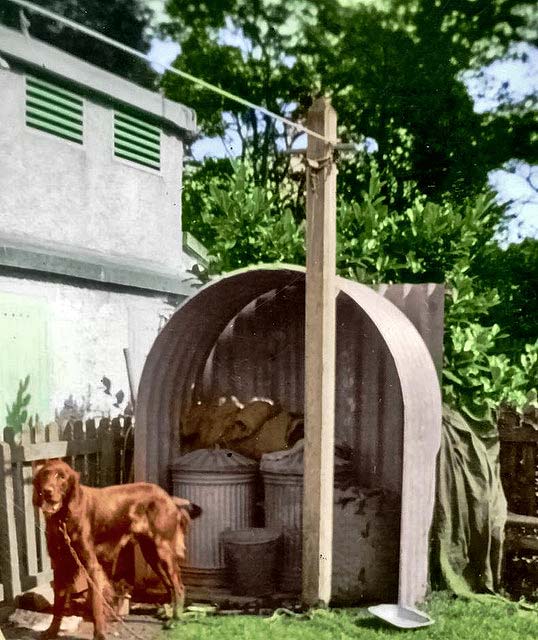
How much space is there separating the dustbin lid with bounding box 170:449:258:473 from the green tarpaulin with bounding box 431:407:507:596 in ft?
5.10

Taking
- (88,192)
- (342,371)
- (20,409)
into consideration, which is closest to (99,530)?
(342,371)

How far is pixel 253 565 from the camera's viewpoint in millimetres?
6375

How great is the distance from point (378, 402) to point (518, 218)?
10307 mm

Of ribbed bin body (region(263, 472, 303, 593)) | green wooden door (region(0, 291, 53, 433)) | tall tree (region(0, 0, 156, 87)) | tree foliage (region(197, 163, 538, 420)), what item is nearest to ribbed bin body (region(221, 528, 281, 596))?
ribbed bin body (region(263, 472, 303, 593))

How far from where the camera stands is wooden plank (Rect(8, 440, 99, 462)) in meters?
6.18

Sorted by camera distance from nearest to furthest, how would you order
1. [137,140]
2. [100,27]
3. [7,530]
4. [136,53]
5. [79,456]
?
1. [136,53]
2. [7,530]
3. [79,456]
4. [100,27]
5. [137,140]

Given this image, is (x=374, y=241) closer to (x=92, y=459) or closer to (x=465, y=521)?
(x=465, y=521)

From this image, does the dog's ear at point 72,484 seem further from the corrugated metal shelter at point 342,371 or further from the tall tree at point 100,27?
the tall tree at point 100,27

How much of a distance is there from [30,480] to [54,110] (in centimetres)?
542

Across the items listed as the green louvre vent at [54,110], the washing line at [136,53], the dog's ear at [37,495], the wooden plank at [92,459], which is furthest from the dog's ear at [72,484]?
the green louvre vent at [54,110]

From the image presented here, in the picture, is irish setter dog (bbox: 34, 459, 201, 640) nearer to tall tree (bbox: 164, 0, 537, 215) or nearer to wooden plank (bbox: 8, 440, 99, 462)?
wooden plank (bbox: 8, 440, 99, 462)

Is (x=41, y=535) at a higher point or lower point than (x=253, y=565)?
higher

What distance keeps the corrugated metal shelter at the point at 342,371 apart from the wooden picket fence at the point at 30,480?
480 millimetres

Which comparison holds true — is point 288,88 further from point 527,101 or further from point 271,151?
point 527,101
